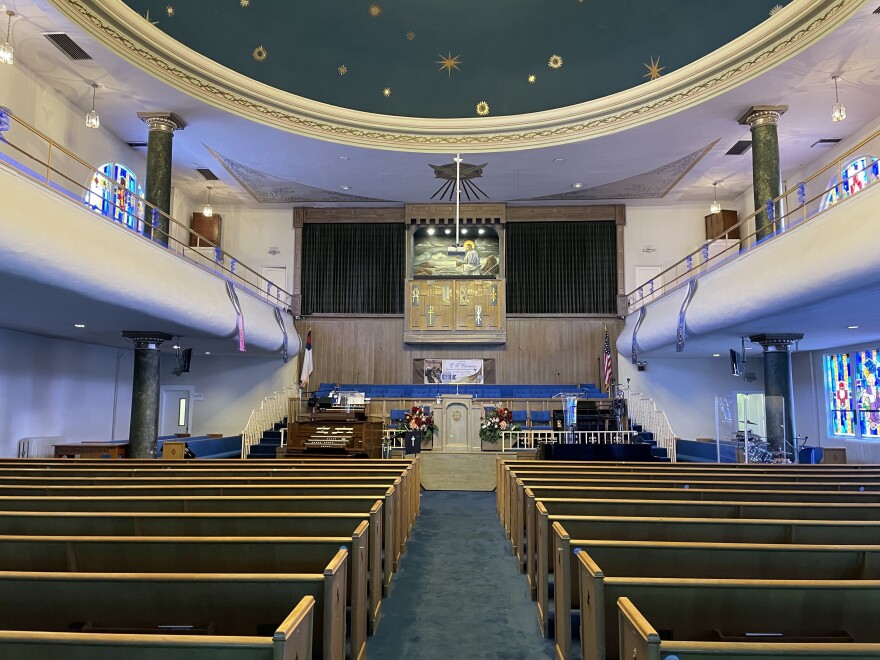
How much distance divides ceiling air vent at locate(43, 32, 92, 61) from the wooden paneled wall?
935cm

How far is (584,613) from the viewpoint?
2775 mm

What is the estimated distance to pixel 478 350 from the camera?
1841 cm

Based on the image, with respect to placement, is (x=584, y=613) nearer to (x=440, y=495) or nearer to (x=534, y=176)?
(x=440, y=495)

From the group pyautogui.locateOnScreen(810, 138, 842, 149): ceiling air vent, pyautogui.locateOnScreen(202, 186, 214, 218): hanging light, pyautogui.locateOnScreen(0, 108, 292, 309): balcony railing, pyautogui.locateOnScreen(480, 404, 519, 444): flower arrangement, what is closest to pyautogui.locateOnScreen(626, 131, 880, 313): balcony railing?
pyautogui.locateOnScreen(810, 138, 842, 149): ceiling air vent

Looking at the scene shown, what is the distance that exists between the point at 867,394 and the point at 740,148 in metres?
6.51

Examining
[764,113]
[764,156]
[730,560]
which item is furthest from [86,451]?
[764,113]

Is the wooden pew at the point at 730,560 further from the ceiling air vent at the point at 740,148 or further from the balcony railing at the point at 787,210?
the ceiling air vent at the point at 740,148

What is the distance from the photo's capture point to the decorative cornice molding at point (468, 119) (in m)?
10.0

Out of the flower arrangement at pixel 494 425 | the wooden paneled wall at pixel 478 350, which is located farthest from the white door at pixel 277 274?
the flower arrangement at pixel 494 425

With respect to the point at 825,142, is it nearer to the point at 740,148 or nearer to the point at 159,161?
the point at 740,148

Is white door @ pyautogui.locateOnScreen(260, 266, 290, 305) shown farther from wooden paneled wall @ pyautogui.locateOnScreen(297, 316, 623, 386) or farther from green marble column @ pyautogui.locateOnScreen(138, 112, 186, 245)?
green marble column @ pyautogui.locateOnScreen(138, 112, 186, 245)

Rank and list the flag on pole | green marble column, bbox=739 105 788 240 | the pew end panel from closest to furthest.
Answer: the pew end panel < green marble column, bbox=739 105 788 240 < the flag on pole

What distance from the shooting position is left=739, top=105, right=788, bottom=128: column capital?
1216cm

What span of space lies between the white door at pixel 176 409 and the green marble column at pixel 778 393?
15.0 metres
